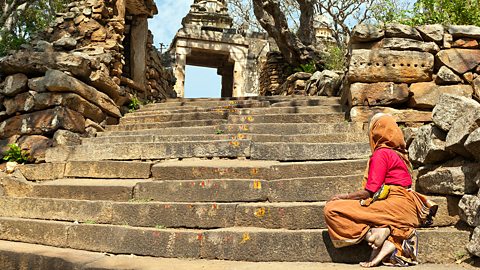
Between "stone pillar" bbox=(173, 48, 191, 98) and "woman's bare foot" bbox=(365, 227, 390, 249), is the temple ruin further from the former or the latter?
"woman's bare foot" bbox=(365, 227, 390, 249)

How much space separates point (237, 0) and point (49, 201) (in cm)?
2264

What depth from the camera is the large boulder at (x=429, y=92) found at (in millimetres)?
5871

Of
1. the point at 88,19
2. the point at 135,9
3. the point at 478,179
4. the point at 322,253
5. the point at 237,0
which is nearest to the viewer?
the point at 478,179

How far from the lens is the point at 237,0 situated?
83.8ft

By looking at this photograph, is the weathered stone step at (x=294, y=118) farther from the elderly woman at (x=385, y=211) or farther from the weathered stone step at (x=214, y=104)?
the elderly woman at (x=385, y=211)

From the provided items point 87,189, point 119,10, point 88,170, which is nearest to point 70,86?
point 88,170

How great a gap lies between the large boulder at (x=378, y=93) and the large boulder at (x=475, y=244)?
132 inches

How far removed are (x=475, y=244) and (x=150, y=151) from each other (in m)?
3.97

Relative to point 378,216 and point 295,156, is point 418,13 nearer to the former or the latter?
point 295,156

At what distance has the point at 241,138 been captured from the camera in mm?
5914

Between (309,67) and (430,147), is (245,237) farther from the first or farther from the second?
(309,67)

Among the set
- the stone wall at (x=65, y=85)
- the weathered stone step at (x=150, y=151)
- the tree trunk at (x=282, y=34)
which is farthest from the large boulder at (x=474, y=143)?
the tree trunk at (x=282, y=34)

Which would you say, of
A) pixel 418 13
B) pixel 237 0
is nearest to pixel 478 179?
pixel 418 13

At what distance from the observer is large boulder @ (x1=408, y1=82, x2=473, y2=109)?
5871 millimetres
